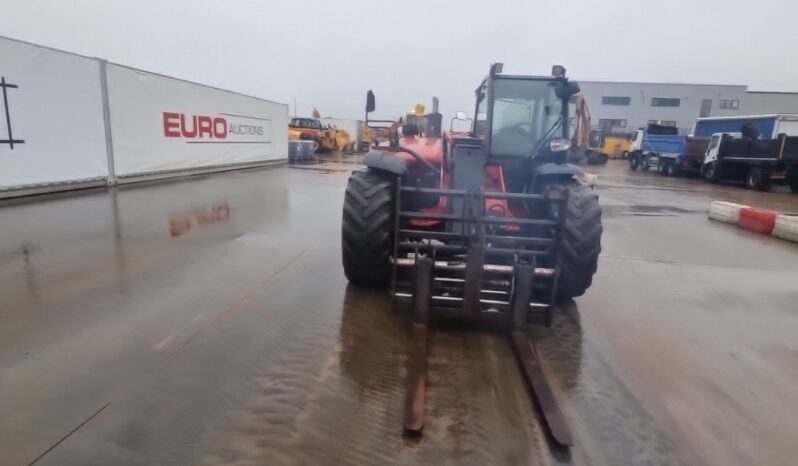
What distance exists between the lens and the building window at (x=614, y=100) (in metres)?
51.4

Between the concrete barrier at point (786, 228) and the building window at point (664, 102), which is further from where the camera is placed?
the building window at point (664, 102)

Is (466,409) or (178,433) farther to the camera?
(466,409)

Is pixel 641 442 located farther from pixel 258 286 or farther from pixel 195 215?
pixel 195 215

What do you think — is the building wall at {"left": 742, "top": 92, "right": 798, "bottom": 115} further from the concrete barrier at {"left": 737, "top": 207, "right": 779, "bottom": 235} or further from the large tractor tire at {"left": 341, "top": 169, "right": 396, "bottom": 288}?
the large tractor tire at {"left": 341, "top": 169, "right": 396, "bottom": 288}

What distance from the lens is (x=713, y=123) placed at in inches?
946

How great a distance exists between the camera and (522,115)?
4.94m

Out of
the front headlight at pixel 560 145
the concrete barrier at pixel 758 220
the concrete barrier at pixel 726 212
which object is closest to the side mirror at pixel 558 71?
the front headlight at pixel 560 145

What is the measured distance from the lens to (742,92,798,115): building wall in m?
48.7

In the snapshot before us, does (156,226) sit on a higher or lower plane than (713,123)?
lower

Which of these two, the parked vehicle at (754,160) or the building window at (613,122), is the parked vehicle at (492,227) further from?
the building window at (613,122)

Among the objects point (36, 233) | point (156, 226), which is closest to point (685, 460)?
point (156, 226)

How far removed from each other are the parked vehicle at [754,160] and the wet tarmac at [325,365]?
48.8 ft

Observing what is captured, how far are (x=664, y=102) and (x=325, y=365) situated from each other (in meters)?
58.5

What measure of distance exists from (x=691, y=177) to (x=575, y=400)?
26006 millimetres
